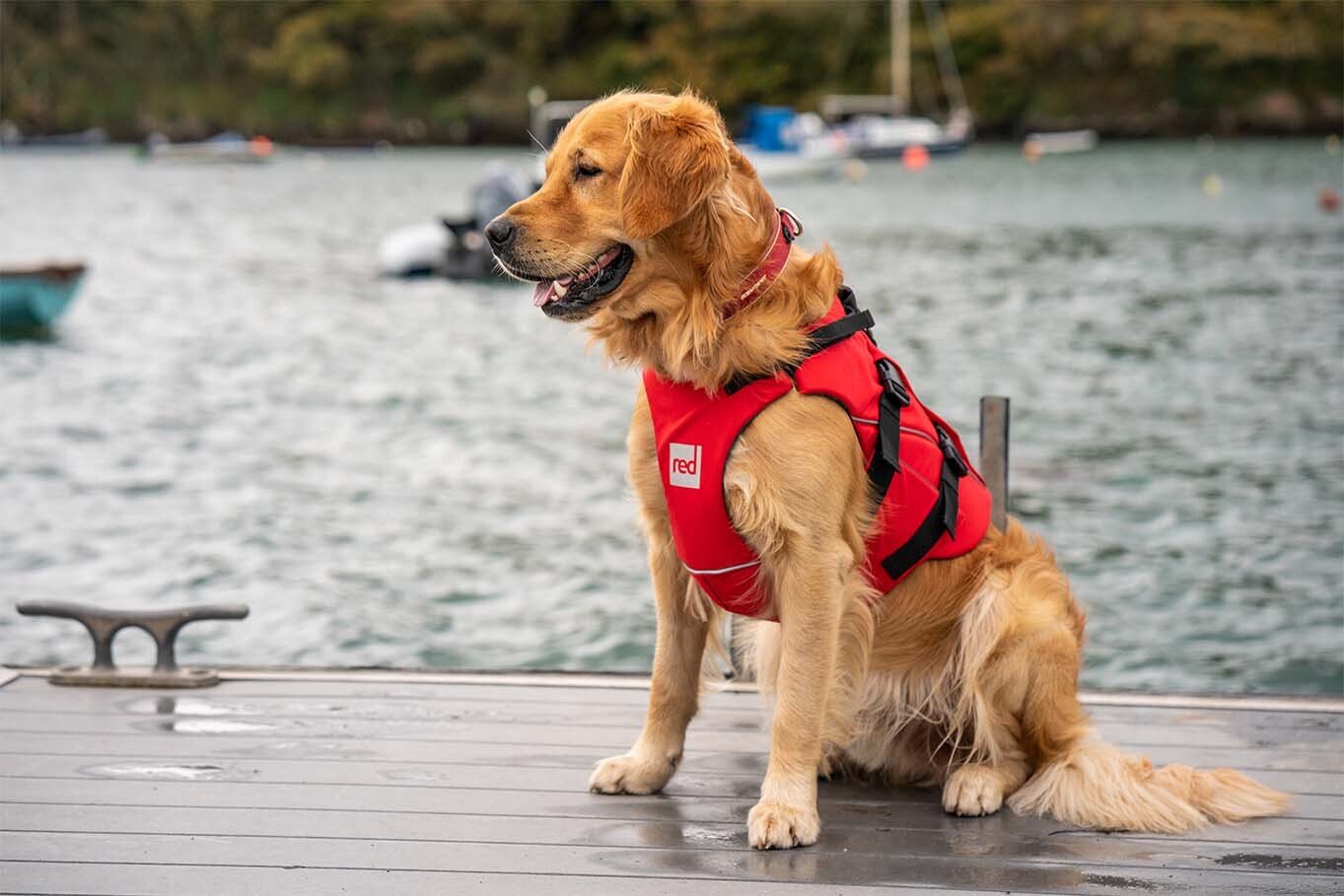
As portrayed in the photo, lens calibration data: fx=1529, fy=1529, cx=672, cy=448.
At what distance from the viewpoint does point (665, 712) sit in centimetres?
382

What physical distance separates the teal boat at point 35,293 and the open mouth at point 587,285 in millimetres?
17168

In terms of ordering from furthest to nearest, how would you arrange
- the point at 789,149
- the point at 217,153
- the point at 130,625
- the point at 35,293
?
the point at 217,153, the point at 789,149, the point at 35,293, the point at 130,625

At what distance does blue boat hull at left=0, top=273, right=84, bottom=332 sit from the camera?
63.0 feet

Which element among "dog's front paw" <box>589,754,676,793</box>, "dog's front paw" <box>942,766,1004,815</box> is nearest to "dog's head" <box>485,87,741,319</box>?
"dog's front paw" <box>589,754,676,793</box>

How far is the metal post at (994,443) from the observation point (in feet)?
16.1

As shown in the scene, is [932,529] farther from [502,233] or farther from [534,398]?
[534,398]

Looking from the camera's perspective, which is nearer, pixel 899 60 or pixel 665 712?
pixel 665 712

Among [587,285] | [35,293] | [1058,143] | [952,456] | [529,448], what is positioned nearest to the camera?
[587,285]

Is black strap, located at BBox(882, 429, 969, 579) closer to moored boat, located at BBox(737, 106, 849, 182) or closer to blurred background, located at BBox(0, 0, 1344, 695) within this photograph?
blurred background, located at BBox(0, 0, 1344, 695)

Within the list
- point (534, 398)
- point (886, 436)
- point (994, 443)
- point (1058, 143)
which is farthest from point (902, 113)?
point (886, 436)

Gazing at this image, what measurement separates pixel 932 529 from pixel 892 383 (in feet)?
1.21

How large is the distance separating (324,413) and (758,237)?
13360mm

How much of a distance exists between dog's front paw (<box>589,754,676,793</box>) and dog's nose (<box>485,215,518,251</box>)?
52.6 inches

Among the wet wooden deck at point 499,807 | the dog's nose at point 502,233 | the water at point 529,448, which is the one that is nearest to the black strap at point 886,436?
the wet wooden deck at point 499,807
